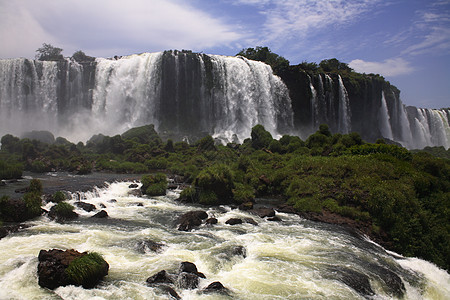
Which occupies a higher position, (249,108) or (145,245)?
(249,108)

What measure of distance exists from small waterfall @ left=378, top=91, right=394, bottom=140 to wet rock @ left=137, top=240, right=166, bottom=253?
213 ft

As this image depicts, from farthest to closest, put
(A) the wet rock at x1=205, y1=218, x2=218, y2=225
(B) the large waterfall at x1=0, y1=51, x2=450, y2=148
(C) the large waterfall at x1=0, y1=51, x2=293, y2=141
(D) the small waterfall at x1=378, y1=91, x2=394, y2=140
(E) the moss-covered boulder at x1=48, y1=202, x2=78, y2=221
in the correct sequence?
(D) the small waterfall at x1=378, y1=91, x2=394, y2=140 < (C) the large waterfall at x1=0, y1=51, x2=293, y2=141 < (B) the large waterfall at x1=0, y1=51, x2=450, y2=148 < (A) the wet rock at x1=205, y1=218, x2=218, y2=225 < (E) the moss-covered boulder at x1=48, y1=202, x2=78, y2=221

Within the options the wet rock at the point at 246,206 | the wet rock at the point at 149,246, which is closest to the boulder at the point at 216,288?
the wet rock at the point at 149,246

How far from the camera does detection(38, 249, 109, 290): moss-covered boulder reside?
27.3ft

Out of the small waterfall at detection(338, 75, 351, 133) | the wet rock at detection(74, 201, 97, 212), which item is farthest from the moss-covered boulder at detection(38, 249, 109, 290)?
the small waterfall at detection(338, 75, 351, 133)

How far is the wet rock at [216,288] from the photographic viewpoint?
8.53m

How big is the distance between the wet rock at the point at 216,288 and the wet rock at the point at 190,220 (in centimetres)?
544

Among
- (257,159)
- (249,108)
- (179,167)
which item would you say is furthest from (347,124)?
(179,167)

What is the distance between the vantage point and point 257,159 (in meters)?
28.4

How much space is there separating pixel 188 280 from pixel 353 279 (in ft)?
16.1

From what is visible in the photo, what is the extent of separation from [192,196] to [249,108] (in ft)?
99.4

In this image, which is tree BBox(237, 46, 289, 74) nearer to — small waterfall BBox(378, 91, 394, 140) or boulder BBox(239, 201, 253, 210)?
small waterfall BBox(378, 91, 394, 140)

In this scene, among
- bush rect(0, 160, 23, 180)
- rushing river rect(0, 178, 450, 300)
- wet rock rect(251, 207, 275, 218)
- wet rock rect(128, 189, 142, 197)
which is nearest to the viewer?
rushing river rect(0, 178, 450, 300)

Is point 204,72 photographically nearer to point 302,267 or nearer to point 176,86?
point 176,86
